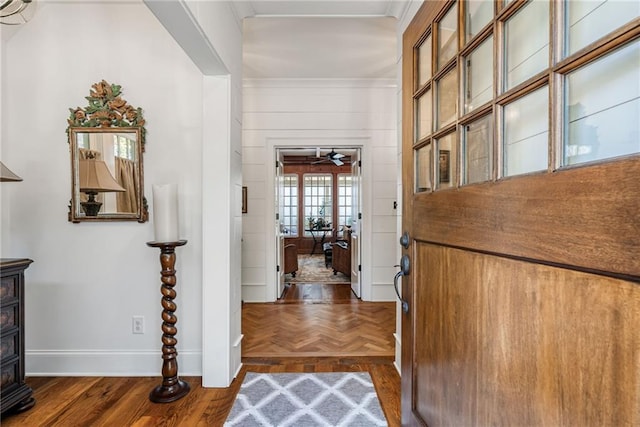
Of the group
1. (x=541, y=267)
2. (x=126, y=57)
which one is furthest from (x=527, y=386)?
(x=126, y=57)

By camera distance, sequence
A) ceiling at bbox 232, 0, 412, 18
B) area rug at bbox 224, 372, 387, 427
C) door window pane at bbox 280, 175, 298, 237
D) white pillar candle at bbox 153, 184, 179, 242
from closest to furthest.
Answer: area rug at bbox 224, 372, 387, 427, white pillar candle at bbox 153, 184, 179, 242, ceiling at bbox 232, 0, 412, 18, door window pane at bbox 280, 175, 298, 237

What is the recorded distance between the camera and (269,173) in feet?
13.6

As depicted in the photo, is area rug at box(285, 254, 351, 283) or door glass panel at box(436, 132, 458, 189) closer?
door glass panel at box(436, 132, 458, 189)

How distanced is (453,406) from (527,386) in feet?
1.11

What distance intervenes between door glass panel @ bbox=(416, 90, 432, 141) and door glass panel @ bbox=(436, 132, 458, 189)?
0.12 meters

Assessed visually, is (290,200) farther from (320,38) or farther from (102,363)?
(102,363)

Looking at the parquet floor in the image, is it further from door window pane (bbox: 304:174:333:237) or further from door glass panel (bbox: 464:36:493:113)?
door window pane (bbox: 304:174:333:237)

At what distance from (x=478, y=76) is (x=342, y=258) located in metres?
5.03

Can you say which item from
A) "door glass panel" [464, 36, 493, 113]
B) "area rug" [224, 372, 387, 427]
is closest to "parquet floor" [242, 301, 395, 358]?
"area rug" [224, 372, 387, 427]

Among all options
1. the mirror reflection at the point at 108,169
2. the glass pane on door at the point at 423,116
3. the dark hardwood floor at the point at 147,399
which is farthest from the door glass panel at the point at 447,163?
the mirror reflection at the point at 108,169

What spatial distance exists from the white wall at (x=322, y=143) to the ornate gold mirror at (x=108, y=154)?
1.88 metres

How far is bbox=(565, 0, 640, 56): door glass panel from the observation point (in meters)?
0.53

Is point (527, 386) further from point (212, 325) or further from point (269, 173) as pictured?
point (269, 173)

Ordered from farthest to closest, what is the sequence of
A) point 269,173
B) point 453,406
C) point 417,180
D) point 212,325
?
point 269,173 < point 212,325 < point 417,180 < point 453,406
